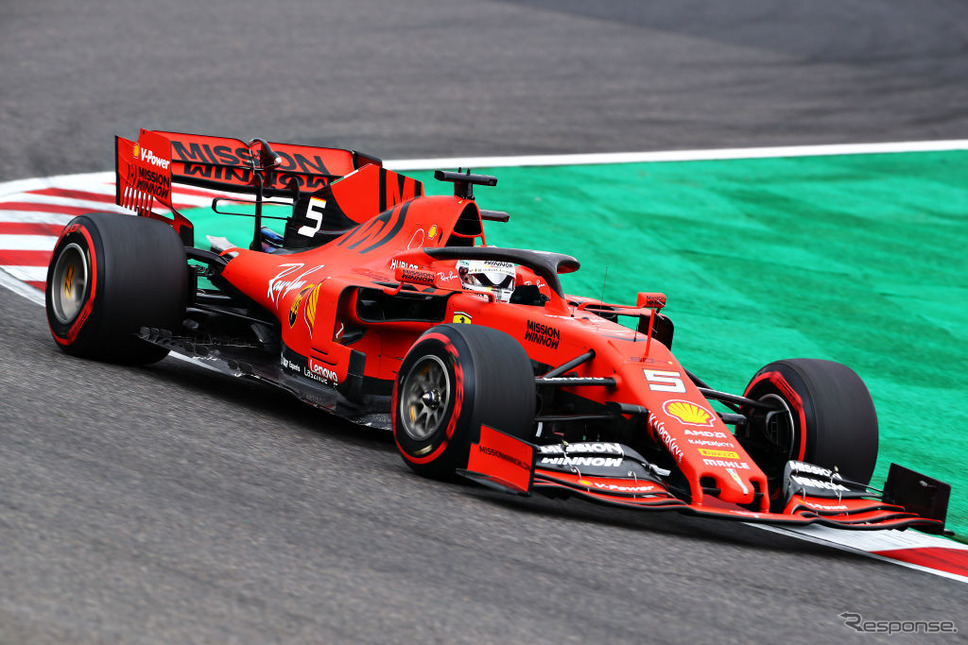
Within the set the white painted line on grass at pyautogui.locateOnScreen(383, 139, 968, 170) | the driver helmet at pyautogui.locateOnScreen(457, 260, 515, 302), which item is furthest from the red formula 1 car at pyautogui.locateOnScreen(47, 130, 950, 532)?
the white painted line on grass at pyautogui.locateOnScreen(383, 139, 968, 170)

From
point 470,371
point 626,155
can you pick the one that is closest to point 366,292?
point 470,371

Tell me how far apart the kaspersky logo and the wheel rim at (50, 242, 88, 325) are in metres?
0.89

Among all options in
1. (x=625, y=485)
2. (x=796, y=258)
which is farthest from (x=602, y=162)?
(x=625, y=485)

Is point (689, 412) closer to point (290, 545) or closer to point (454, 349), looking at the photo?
point (454, 349)

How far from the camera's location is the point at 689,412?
618cm

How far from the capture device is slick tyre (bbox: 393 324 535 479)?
583 cm

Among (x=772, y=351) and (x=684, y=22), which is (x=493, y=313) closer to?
(x=772, y=351)

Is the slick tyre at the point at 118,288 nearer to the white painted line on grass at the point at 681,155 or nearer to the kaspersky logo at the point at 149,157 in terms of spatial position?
the kaspersky logo at the point at 149,157

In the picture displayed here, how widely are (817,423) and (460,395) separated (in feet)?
6.18

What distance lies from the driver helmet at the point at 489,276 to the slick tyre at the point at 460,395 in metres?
0.98

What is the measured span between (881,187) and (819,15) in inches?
438

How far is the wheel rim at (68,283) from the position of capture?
7.77m

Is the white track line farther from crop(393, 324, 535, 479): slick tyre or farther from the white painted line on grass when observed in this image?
crop(393, 324, 535, 479): slick tyre

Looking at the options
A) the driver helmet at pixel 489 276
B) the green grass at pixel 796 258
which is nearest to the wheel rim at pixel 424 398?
the driver helmet at pixel 489 276
